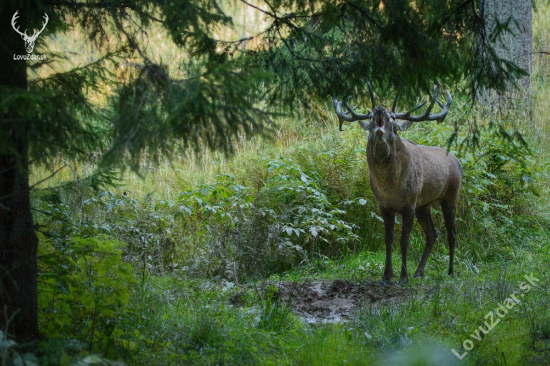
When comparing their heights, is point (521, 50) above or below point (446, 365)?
Answer: above

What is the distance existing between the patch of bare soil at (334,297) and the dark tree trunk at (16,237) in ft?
8.44

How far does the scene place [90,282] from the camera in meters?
3.91

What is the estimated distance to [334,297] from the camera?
237 inches

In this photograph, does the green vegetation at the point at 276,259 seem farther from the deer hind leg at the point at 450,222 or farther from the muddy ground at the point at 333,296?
the deer hind leg at the point at 450,222

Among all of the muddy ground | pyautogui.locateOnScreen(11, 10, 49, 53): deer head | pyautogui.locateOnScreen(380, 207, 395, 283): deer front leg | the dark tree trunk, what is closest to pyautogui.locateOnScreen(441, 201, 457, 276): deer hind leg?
pyautogui.locateOnScreen(380, 207, 395, 283): deer front leg

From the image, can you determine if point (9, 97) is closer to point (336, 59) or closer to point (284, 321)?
point (336, 59)

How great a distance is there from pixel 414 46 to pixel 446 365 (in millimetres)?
2343

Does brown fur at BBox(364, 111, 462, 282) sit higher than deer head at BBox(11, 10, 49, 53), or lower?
lower

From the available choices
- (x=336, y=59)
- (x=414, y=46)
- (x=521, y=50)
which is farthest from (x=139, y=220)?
(x=521, y=50)

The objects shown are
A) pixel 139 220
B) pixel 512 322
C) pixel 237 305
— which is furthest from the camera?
pixel 139 220

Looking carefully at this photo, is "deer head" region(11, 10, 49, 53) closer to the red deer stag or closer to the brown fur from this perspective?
the red deer stag

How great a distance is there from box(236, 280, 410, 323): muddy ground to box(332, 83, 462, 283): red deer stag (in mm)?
403

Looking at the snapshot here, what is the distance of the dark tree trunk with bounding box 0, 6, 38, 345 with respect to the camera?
10.3 feet

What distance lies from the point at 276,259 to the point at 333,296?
134 centimetres
